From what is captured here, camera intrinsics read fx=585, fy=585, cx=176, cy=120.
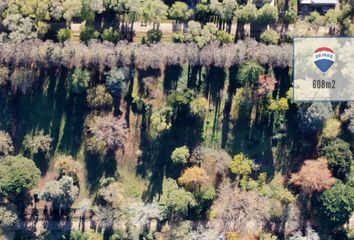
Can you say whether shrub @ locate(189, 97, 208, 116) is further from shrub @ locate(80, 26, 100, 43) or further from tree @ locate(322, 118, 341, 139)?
tree @ locate(322, 118, 341, 139)

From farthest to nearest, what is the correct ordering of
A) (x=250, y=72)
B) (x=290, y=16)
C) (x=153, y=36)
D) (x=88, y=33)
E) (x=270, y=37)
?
(x=290, y=16) < (x=153, y=36) < (x=270, y=37) < (x=88, y=33) < (x=250, y=72)

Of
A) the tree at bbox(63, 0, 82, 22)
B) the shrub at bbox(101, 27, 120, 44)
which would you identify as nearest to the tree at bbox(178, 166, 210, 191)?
the shrub at bbox(101, 27, 120, 44)

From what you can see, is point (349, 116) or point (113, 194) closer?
point (349, 116)

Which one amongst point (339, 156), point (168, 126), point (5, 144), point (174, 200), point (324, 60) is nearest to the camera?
point (174, 200)

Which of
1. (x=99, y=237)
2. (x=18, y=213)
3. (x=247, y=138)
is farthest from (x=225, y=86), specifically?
(x=18, y=213)

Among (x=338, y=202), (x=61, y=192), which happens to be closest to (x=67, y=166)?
(x=61, y=192)

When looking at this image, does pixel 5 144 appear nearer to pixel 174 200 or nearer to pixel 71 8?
pixel 71 8
